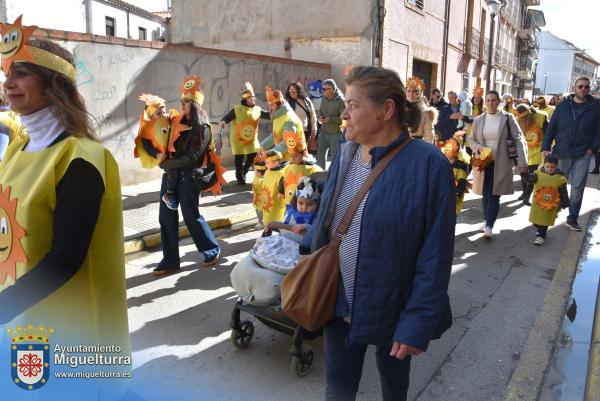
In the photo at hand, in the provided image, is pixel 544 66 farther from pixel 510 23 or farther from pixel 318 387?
pixel 318 387

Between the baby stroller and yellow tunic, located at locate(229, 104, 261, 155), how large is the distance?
226 inches

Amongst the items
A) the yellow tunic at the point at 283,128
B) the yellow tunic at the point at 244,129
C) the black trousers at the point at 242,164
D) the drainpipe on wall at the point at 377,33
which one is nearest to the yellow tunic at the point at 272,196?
the yellow tunic at the point at 283,128

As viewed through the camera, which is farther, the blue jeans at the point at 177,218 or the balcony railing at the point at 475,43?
the balcony railing at the point at 475,43

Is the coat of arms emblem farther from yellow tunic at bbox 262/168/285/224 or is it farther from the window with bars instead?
the window with bars

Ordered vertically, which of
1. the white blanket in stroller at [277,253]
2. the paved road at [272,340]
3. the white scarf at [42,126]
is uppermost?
the white scarf at [42,126]

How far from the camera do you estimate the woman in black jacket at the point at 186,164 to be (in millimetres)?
4805

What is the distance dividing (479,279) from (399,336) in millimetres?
3627

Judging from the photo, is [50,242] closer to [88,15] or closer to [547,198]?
[547,198]

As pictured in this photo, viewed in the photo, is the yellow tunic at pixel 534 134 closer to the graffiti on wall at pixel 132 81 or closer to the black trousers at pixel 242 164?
the black trousers at pixel 242 164

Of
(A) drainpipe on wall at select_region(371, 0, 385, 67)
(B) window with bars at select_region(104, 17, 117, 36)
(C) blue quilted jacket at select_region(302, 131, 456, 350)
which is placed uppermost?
(B) window with bars at select_region(104, 17, 117, 36)

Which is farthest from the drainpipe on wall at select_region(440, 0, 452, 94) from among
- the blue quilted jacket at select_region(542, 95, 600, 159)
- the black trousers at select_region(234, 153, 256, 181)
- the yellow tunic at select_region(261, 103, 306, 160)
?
the yellow tunic at select_region(261, 103, 306, 160)

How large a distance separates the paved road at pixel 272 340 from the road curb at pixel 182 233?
0.15m

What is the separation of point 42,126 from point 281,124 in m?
5.01

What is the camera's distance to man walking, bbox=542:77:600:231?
682cm
